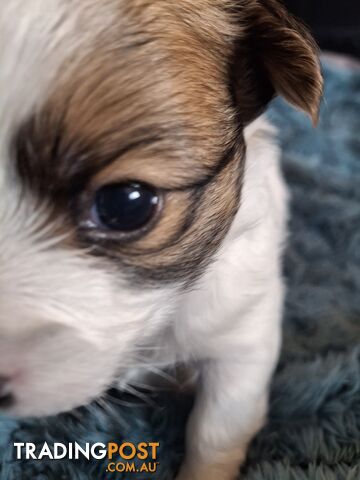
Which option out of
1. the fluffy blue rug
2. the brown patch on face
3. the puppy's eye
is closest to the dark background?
the fluffy blue rug

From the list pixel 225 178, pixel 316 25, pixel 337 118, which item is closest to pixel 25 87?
pixel 225 178

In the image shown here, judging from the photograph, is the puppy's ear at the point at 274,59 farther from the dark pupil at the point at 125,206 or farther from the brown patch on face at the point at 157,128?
the dark pupil at the point at 125,206

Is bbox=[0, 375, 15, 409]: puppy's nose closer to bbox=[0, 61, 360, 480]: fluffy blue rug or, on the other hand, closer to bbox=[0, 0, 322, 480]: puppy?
bbox=[0, 0, 322, 480]: puppy

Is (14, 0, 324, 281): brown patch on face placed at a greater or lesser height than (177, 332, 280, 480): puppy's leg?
greater

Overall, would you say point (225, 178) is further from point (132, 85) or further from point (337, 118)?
point (337, 118)

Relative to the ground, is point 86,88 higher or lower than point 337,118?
lower

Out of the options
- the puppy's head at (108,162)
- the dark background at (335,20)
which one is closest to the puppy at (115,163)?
the puppy's head at (108,162)

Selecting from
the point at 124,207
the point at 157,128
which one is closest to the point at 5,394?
the point at 124,207
